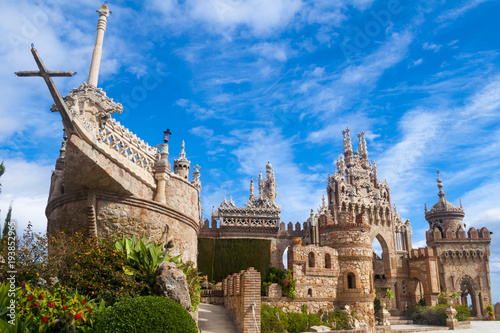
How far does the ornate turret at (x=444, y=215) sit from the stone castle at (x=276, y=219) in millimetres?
116

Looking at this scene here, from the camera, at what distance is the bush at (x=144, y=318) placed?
955cm

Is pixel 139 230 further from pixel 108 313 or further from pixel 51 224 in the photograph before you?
pixel 108 313

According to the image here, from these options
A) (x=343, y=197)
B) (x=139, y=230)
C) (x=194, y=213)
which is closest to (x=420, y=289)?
(x=343, y=197)

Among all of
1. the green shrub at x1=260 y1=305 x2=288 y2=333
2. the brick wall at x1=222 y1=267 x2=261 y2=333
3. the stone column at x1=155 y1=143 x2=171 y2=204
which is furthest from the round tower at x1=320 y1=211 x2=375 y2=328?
the stone column at x1=155 y1=143 x2=171 y2=204

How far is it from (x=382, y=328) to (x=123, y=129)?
22.8 m

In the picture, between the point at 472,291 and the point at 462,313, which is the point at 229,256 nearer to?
the point at 462,313

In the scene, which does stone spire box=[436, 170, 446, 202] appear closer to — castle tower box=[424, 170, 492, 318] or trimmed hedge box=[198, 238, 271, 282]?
castle tower box=[424, 170, 492, 318]

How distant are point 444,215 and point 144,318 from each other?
146 feet

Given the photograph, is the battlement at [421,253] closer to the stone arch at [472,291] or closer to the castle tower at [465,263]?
the castle tower at [465,263]

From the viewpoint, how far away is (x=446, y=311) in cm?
3334

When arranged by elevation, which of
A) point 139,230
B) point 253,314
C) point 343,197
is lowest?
point 253,314

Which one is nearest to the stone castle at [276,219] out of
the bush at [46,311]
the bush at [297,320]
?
the bush at [297,320]

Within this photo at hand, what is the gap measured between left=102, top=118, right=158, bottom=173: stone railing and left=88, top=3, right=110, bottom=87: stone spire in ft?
6.00

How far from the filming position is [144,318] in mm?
9641
